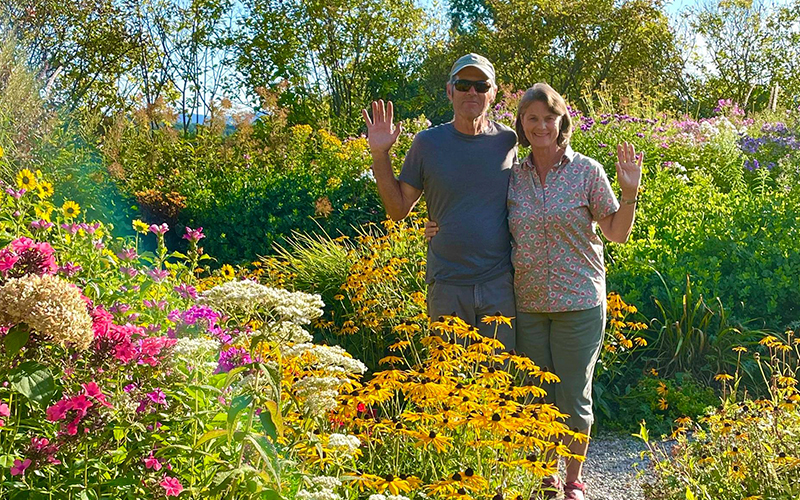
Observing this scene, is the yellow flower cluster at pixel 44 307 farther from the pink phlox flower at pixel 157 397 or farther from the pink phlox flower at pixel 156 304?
the pink phlox flower at pixel 156 304

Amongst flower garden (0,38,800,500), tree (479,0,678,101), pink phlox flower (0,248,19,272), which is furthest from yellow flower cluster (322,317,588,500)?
tree (479,0,678,101)

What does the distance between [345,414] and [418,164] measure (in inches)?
48.9

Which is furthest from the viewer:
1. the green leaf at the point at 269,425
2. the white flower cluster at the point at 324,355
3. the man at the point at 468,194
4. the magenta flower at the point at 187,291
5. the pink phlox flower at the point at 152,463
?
the man at the point at 468,194

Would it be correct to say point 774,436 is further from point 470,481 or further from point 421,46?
point 421,46

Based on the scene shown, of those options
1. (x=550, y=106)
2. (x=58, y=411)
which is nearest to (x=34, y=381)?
(x=58, y=411)

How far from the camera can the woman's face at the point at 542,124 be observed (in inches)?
131

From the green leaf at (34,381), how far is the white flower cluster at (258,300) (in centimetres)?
43

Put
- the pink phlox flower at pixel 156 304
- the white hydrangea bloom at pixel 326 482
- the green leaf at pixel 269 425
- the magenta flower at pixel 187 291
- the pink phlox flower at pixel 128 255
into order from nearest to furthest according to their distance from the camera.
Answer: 1. the green leaf at pixel 269 425
2. the white hydrangea bloom at pixel 326 482
3. the pink phlox flower at pixel 156 304
4. the magenta flower at pixel 187 291
5. the pink phlox flower at pixel 128 255

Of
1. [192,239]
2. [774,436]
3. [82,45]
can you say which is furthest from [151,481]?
[82,45]

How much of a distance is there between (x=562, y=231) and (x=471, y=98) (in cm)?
69

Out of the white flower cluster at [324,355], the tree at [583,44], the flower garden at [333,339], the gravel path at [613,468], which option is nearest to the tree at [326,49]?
the tree at [583,44]

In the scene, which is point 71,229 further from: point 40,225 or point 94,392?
point 94,392

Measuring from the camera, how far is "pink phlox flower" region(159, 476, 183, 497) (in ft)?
6.70

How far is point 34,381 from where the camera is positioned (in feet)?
6.19
